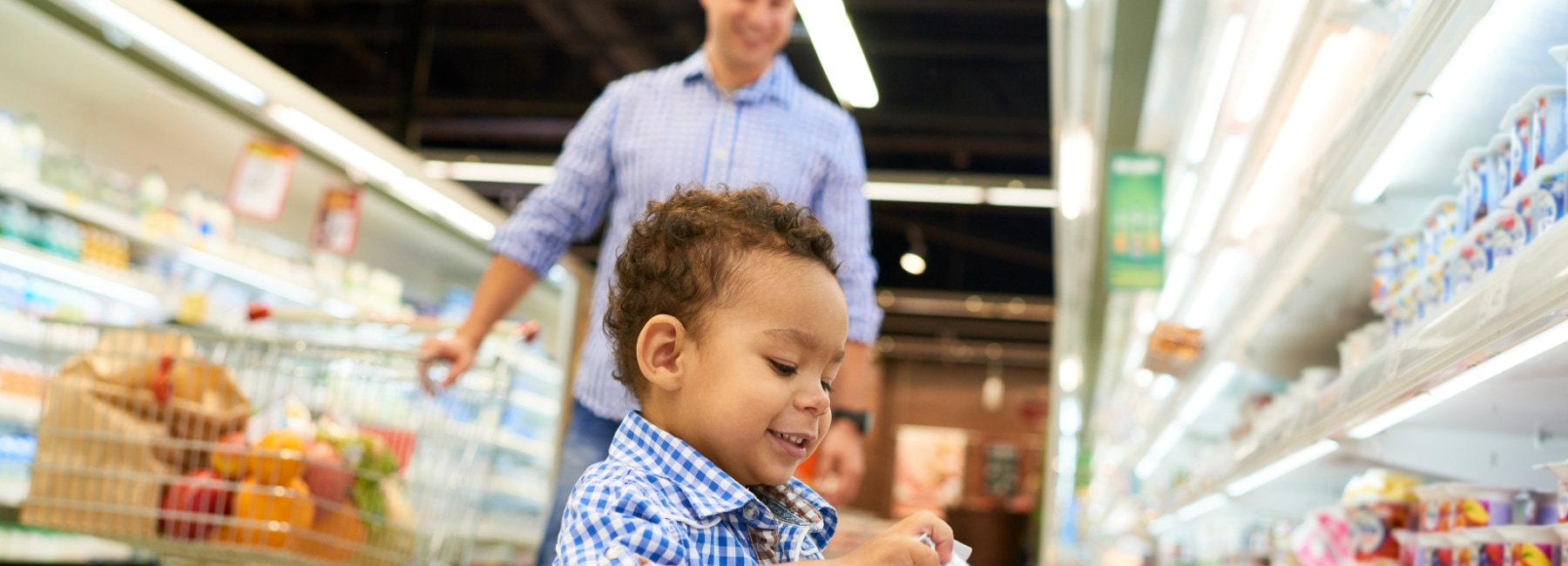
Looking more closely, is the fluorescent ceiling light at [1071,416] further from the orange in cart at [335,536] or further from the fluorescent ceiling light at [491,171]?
the orange in cart at [335,536]

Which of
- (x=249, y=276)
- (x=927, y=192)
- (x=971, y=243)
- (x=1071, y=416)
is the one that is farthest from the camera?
(x=1071, y=416)

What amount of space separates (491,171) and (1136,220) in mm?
7970

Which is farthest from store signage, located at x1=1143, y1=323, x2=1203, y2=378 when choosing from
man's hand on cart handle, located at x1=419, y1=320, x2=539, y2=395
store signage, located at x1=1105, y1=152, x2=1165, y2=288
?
man's hand on cart handle, located at x1=419, y1=320, x2=539, y2=395

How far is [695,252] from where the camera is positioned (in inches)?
53.7

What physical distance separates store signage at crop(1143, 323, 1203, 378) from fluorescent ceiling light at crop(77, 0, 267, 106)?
3.55 metres

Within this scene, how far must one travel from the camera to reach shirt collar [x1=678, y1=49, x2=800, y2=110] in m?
2.46

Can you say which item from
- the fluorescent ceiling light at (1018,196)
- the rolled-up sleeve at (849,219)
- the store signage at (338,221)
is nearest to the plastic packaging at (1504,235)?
the rolled-up sleeve at (849,219)

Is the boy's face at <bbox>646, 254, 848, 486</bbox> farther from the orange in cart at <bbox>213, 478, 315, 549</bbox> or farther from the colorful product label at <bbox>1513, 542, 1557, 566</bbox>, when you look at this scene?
the orange in cart at <bbox>213, 478, 315, 549</bbox>

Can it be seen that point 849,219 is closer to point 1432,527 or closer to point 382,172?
point 1432,527

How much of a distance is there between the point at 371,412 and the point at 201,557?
0.40m

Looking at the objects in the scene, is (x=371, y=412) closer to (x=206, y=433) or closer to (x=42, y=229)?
(x=206, y=433)

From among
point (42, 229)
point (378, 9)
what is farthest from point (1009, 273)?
point (42, 229)

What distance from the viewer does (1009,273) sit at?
1823 cm

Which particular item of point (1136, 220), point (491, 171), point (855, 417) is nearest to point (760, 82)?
point (855, 417)
